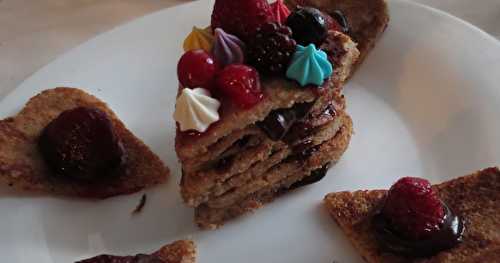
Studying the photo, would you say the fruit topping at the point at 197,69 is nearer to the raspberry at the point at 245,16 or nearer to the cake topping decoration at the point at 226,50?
the cake topping decoration at the point at 226,50

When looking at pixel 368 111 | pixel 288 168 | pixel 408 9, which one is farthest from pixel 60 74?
pixel 408 9

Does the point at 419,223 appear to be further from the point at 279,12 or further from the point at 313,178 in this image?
the point at 279,12

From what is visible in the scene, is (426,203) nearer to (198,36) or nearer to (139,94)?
(198,36)

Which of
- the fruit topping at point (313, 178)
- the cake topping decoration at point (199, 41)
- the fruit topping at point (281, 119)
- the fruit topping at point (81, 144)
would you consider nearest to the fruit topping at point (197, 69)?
the cake topping decoration at point (199, 41)

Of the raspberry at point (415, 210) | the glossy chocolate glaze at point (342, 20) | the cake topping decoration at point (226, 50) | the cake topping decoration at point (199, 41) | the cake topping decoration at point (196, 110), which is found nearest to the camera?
the raspberry at point (415, 210)

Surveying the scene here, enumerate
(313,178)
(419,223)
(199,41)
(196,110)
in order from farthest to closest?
1. (313,178)
2. (199,41)
3. (196,110)
4. (419,223)

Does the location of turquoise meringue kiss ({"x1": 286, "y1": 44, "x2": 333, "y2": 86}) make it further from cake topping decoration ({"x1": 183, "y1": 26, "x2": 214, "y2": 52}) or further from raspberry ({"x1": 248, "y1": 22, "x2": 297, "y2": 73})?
cake topping decoration ({"x1": 183, "y1": 26, "x2": 214, "y2": 52})

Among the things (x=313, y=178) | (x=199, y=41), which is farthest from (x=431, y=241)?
(x=199, y=41)
